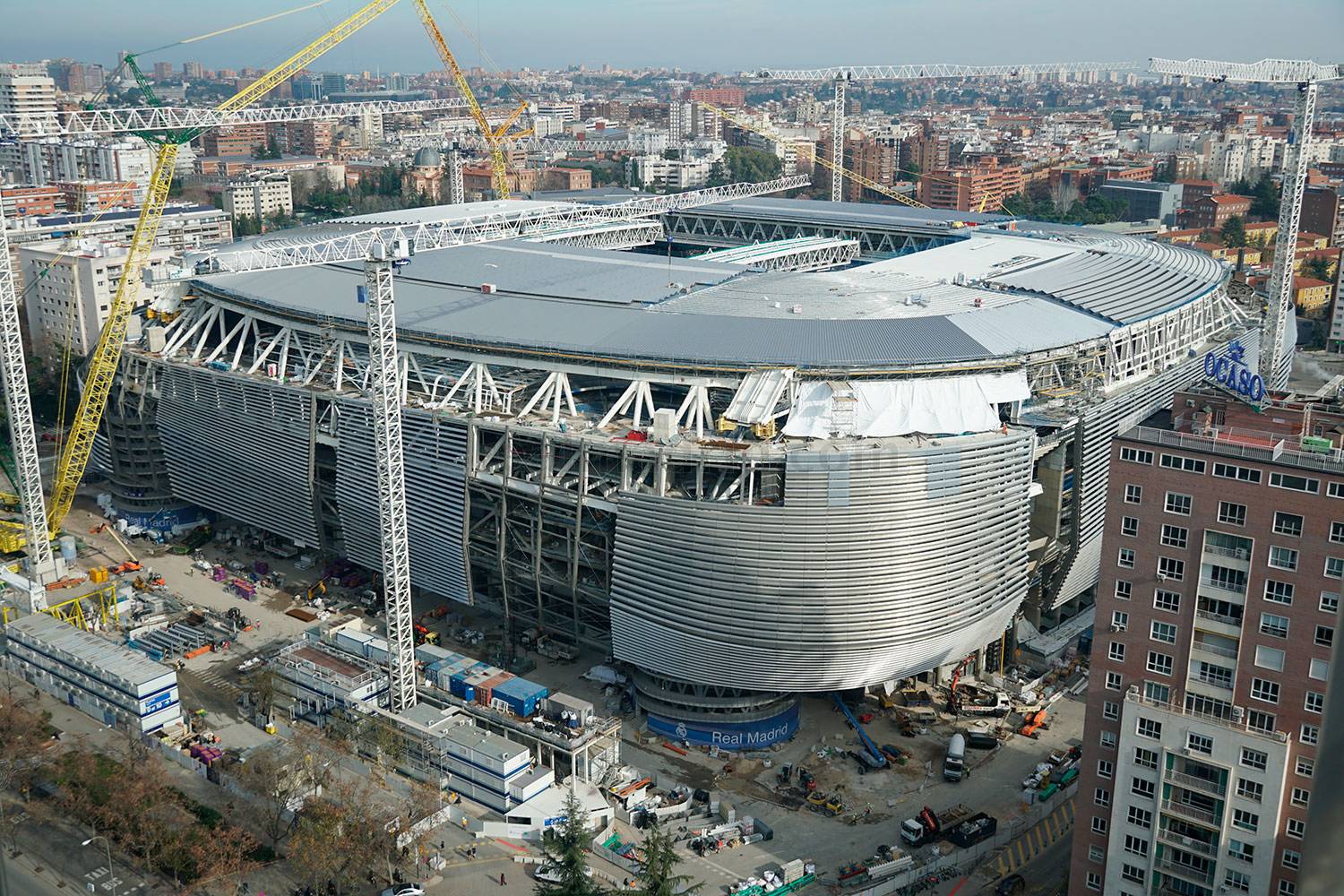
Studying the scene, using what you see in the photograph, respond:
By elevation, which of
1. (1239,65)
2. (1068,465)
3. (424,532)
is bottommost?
(424,532)

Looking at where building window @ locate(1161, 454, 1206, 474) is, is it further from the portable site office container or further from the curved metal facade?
the portable site office container

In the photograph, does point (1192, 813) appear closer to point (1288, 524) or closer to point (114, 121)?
point (1288, 524)

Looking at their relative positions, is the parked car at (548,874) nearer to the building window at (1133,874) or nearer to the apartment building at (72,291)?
the building window at (1133,874)

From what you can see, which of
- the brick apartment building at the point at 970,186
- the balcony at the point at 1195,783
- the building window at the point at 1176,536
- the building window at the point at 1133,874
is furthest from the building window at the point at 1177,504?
the brick apartment building at the point at 970,186

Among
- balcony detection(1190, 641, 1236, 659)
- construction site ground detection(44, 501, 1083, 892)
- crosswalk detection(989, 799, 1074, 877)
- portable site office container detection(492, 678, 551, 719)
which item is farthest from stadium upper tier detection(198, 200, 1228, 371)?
balcony detection(1190, 641, 1236, 659)

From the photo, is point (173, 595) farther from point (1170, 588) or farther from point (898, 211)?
point (898, 211)

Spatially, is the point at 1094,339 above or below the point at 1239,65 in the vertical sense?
below

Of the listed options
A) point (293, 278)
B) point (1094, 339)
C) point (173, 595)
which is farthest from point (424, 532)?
point (1094, 339)
